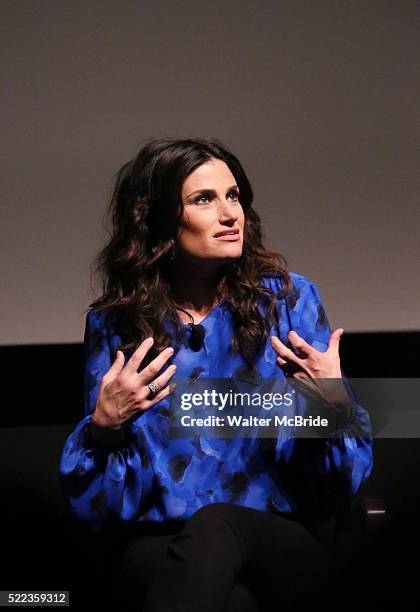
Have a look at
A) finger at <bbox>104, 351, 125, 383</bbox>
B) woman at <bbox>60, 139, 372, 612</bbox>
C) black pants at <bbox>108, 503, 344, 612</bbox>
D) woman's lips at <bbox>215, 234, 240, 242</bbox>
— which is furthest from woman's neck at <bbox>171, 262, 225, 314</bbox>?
black pants at <bbox>108, 503, 344, 612</bbox>

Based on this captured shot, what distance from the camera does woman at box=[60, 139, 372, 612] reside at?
5.19 ft

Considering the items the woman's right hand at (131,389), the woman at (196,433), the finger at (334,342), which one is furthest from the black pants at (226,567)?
the finger at (334,342)

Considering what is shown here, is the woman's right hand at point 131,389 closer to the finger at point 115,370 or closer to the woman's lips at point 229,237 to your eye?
the finger at point 115,370

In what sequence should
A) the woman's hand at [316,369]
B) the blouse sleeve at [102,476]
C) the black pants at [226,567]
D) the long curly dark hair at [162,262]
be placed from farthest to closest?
the long curly dark hair at [162,262], the blouse sleeve at [102,476], the woman's hand at [316,369], the black pants at [226,567]

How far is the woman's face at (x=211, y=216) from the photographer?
5.84 feet

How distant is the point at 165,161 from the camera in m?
1.84

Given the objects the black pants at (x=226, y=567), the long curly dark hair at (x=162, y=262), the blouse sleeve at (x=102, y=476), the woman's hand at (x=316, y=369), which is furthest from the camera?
the long curly dark hair at (x=162, y=262)

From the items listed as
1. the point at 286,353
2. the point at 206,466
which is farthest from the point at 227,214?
the point at 206,466

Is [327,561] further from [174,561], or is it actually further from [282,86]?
[282,86]

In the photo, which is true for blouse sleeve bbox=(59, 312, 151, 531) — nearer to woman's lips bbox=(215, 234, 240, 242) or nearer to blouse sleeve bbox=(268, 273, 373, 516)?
blouse sleeve bbox=(268, 273, 373, 516)

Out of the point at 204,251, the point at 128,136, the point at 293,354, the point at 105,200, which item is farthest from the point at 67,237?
the point at 293,354

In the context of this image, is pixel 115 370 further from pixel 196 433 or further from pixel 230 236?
pixel 230 236

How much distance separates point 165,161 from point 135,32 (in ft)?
2.68

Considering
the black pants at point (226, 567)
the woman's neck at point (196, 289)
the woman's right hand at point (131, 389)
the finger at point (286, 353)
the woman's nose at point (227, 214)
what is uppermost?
the woman's nose at point (227, 214)
